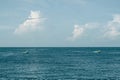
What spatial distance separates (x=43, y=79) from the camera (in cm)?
7438

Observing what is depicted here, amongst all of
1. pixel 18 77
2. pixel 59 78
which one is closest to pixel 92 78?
pixel 59 78

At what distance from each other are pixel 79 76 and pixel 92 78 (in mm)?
4846

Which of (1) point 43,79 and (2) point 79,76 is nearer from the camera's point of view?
(1) point 43,79

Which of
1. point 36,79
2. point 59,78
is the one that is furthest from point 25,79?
point 59,78

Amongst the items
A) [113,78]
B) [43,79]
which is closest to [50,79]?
[43,79]

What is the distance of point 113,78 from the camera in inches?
2992

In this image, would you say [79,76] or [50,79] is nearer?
[50,79]

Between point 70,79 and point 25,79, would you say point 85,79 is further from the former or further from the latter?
point 25,79

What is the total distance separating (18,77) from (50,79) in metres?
9.54

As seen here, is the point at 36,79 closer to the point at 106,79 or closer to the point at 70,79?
the point at 70,79

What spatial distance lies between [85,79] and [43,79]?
11387 mm

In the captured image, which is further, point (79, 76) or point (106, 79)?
point (79, 76)

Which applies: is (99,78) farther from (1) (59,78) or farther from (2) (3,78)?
(2) (3,78)

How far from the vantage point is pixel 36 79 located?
73938 millimetres
